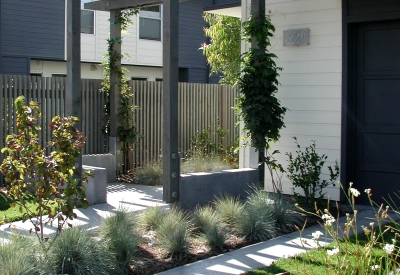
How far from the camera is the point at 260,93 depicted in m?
8.69

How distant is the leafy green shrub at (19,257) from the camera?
4.62 meters

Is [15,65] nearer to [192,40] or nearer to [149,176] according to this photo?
[192,40]

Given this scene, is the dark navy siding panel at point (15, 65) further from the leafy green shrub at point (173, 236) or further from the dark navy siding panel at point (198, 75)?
the leafy green shrub at point (173, 236)

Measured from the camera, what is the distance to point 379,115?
8.59 meters

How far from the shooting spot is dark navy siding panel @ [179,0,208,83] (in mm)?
19625

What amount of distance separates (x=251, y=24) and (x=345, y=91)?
181 cm

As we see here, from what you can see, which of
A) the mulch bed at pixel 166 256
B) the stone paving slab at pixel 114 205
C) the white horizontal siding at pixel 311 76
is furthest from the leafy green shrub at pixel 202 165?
the mulch bed at pixel 166 256

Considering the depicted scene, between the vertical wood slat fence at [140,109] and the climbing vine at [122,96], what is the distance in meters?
0.22

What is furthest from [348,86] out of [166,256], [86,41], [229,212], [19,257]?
[86,41]

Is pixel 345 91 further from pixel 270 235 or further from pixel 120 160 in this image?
pixel 120 160

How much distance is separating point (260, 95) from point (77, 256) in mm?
4340

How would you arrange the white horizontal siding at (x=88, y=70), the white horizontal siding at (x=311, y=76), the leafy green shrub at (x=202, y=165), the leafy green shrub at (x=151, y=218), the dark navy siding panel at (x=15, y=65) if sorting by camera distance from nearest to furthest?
1. the leafy green shrub at (x=151, y=218)
2. the white horizontal siding at (x=311, y=76)
3. the leafy green shrub at (x=202, y=165)
4. the dark navy siding panel at (x=15, y=65)
5. the white horizontal siding at (x=88, y=70)

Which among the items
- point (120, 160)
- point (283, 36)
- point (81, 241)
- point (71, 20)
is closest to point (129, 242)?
point (81, 241)

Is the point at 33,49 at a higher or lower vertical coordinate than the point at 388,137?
higher
